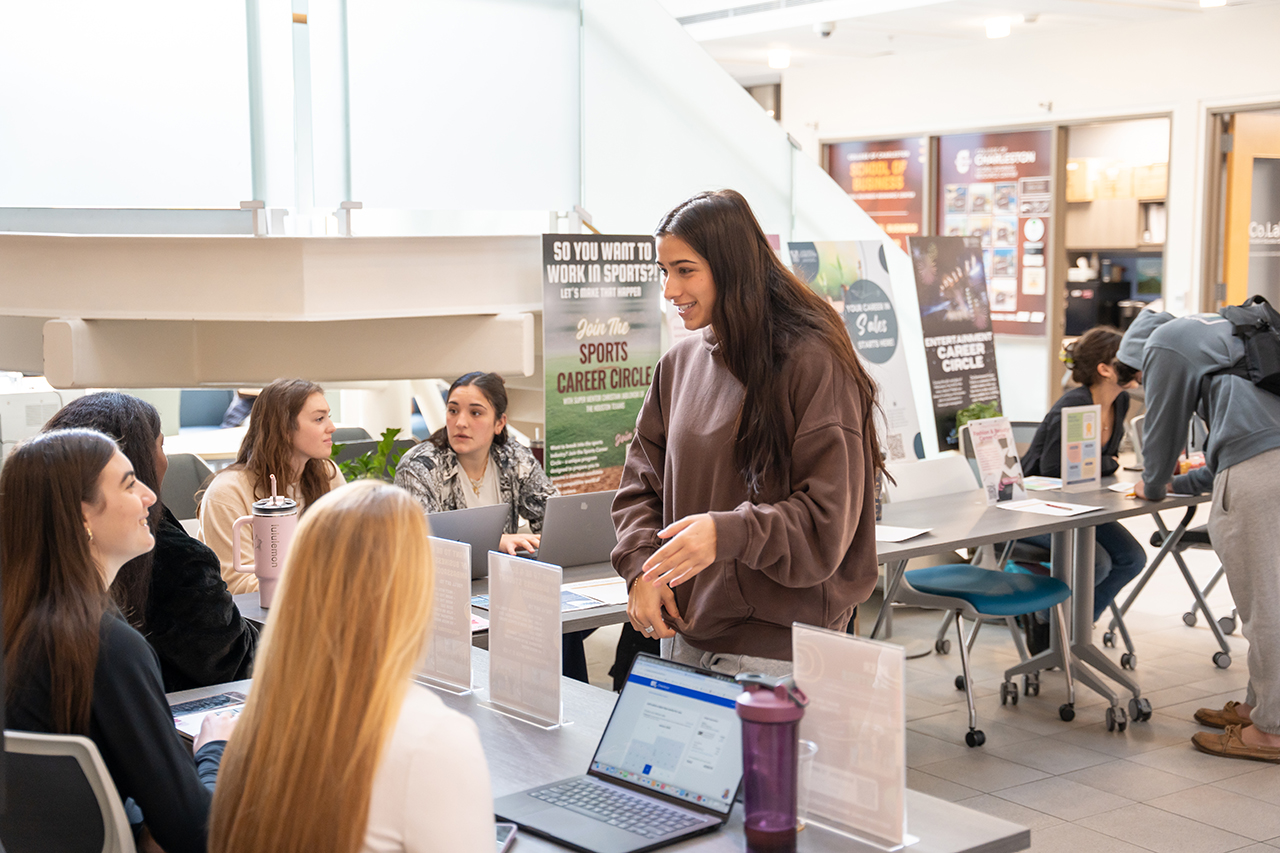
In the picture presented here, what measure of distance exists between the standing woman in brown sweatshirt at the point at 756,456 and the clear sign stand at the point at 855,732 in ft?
1.12

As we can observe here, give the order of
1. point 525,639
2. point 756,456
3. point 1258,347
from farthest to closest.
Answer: point 1258,347
point 525,639
point 756,456

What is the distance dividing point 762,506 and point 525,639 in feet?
1.74

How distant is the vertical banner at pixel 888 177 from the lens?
37.7 ft

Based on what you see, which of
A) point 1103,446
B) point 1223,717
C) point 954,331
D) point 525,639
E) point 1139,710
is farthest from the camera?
point 954,331

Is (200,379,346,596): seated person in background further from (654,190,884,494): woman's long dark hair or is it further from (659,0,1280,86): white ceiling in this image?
(659,0,1280,86): white ceiling

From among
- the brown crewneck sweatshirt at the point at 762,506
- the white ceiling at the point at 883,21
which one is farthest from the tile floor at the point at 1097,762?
the white ceiling at the point at 883,21

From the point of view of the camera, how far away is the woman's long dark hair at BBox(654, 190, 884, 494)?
7.00 ft

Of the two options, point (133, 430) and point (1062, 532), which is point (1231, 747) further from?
point (133, 430)

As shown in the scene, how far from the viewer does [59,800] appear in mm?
1853

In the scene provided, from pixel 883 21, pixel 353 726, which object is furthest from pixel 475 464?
pixel 883 21

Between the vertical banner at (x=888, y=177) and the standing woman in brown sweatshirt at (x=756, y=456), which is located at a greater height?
the vertical banner at (x=888, y=177)

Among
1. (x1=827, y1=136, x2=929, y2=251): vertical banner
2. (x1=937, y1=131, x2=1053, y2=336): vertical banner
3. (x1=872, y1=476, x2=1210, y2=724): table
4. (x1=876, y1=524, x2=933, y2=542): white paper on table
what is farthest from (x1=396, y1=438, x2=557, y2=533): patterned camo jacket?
(x1=827, y1=136, x2=929, y2=251): vertical banner

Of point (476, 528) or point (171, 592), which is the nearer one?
point (171, 592)

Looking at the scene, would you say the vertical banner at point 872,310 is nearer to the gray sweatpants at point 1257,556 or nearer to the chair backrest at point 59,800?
the gray sweatpants at point 1257,556
